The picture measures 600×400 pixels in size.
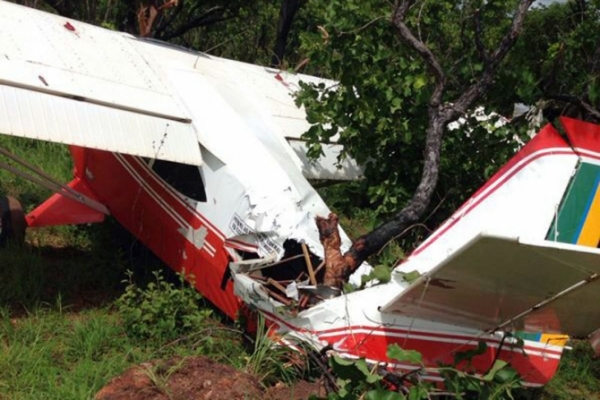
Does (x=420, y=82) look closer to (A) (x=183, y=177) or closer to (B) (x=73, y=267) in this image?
(A) (x=183, y=177)

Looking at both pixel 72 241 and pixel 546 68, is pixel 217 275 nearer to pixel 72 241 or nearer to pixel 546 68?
pixel 72 241

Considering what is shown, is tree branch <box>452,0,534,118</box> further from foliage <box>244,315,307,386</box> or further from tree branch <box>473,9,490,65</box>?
foliage <box>244,315,307,386</box>

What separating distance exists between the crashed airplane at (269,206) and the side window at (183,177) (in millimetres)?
16

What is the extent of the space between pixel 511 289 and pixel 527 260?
40cm

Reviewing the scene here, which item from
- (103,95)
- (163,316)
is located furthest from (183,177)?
(163,316)

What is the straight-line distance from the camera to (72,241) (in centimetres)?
769

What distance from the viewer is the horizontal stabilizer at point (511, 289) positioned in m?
3.12

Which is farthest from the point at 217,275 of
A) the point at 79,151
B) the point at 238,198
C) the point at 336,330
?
the point at 79,151

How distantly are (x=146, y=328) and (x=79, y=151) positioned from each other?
9.51ft

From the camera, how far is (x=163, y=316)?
220 inches

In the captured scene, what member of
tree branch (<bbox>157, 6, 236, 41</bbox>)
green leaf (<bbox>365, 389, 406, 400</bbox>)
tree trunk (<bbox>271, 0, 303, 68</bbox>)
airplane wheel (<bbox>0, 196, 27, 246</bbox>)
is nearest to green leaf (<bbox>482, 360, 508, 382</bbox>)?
green leaf (<bbox>365, 389, 406, 400</bbox>)

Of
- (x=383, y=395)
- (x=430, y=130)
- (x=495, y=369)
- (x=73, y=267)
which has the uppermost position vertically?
(x=430, y=130)

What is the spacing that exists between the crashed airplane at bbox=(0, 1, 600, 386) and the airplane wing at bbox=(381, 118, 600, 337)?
1 centimetres

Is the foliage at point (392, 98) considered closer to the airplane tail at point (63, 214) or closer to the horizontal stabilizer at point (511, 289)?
the airplane tail at point (63, 214)
